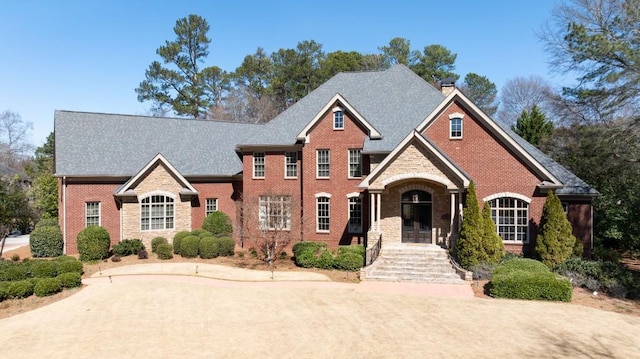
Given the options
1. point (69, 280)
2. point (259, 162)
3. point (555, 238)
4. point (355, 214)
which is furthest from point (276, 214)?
point (555, 238)

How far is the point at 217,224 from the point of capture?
2536 centimetres

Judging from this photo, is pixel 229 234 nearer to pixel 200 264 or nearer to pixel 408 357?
pixel 200 264

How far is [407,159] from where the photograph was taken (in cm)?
2017

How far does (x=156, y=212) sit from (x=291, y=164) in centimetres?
896

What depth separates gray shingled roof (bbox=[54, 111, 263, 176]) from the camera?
25.5 meters

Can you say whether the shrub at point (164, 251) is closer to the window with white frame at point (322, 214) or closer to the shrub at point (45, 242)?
the shrub at point (45, 242)

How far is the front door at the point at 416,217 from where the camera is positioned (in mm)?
21734

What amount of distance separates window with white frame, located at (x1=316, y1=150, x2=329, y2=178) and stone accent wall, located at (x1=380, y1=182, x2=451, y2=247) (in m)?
3.93

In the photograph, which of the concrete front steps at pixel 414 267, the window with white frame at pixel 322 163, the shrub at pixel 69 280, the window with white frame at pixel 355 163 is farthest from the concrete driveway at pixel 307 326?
the window with white frame at pixel 322 163

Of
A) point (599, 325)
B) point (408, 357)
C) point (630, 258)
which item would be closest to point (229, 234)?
point (408, 357)

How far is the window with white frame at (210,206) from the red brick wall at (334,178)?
7.10 meters

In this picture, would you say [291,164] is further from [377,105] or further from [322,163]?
[377,105]

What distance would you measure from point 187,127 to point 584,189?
85.6ft

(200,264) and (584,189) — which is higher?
(584,189)
